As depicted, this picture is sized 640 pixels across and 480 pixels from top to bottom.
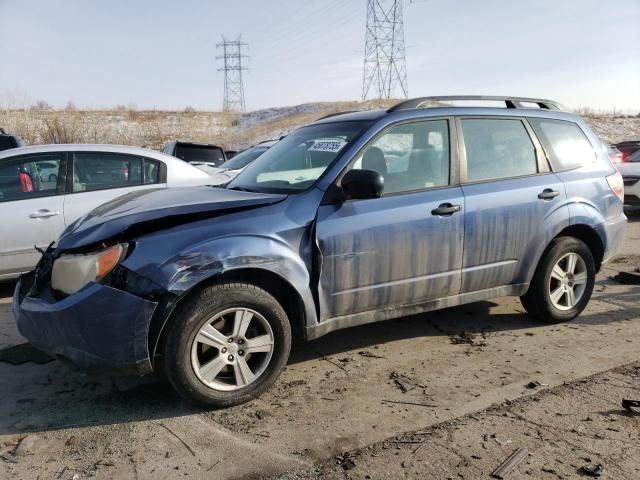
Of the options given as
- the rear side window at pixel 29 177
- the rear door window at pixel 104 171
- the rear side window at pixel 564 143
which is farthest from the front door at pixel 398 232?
the rear side window at pixel 29 177

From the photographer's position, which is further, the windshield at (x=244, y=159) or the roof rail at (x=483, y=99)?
the windshield at (x=244, y=159)

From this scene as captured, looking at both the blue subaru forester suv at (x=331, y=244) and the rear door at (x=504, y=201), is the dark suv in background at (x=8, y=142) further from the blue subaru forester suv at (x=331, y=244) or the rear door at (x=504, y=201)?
the rear door at (x=504, y=201)

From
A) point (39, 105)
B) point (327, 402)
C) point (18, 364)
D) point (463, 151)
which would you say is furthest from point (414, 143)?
point (39, 105)

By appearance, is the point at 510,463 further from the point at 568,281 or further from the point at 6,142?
the point at 6,142

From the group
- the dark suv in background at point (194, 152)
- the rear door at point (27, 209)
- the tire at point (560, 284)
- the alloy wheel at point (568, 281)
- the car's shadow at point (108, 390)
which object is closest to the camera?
the car's shadow at point (108, 390)

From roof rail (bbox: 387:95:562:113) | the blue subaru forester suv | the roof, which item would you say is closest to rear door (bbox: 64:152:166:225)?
the blue subaru forester suv

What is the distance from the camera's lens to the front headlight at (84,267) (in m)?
3.01

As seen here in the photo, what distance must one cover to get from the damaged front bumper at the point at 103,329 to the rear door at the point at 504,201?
237cm

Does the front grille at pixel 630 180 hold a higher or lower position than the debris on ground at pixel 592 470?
higher

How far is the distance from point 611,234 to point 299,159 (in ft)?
9.58

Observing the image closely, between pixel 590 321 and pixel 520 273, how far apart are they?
101cm

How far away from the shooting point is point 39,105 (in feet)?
127

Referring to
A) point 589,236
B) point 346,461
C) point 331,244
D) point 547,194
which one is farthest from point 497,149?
point 346,461

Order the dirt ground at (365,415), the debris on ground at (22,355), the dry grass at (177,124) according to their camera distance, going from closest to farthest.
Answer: the dirt ground at (365,415) → the debris on ground at (22,355) → the dry grass at (177,124)
